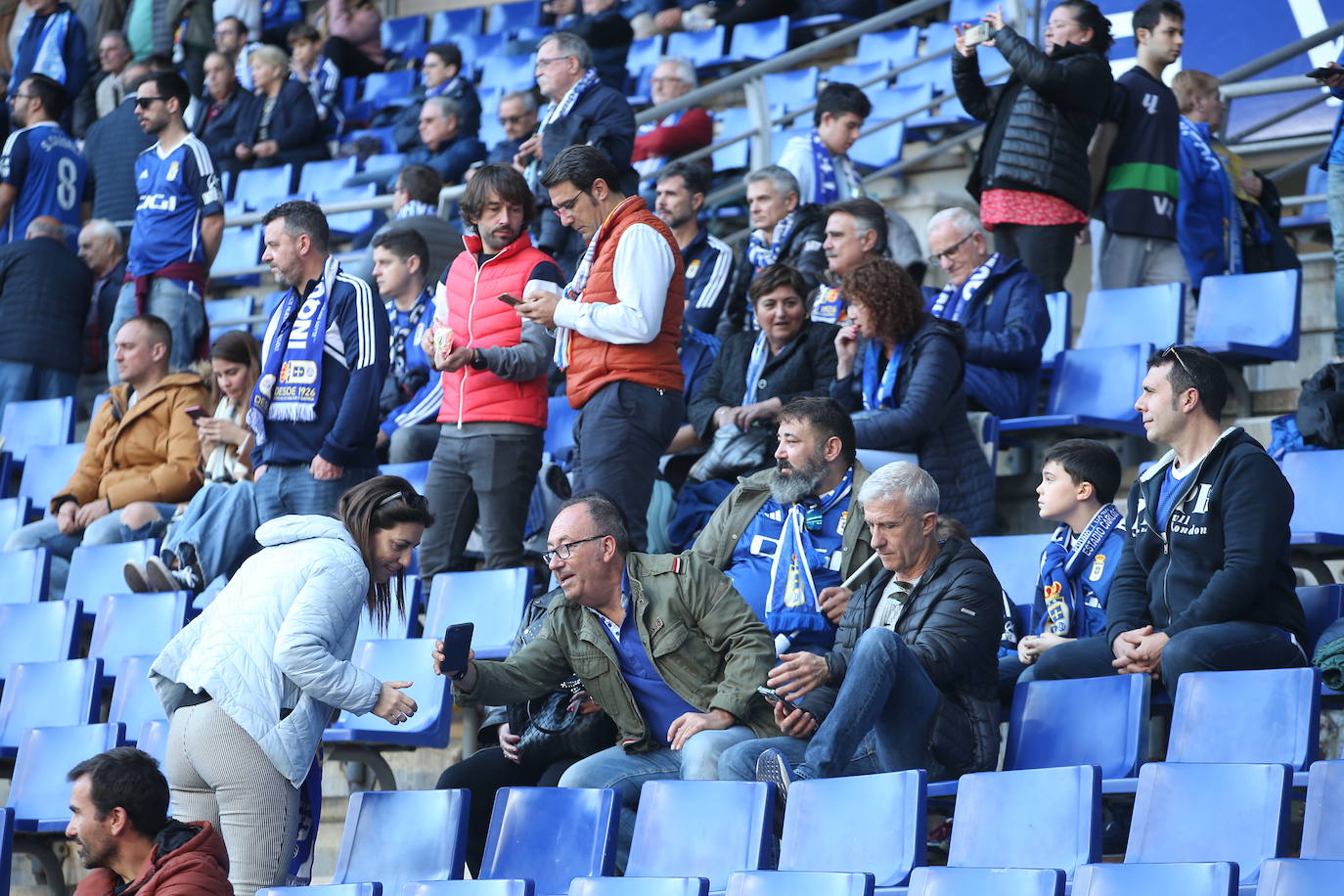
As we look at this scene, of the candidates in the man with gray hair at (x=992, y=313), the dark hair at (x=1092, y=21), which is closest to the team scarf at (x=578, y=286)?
the man with gray hair at (x=992, y=313)

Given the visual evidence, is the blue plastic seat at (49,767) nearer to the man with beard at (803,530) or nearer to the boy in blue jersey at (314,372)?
the boy in blue jersey at (314,372)

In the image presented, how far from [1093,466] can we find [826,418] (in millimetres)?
697

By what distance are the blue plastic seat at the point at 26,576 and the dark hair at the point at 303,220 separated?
184 cm

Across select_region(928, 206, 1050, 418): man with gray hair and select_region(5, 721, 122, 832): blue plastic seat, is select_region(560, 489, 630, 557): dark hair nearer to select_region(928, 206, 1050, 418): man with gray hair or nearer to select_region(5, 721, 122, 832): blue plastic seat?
select_region(5, 721, 122, 832): blue plastic seat

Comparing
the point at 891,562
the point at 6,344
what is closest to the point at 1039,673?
the point at 891,562

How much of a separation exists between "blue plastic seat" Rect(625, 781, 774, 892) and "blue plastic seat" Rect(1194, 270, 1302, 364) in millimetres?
2973

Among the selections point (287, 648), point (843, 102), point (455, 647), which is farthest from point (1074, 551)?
point (843, 102)

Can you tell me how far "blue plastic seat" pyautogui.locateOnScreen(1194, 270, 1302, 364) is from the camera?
6270mm

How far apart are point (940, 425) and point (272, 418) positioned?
78.3 inches

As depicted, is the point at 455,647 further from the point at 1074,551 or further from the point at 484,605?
the point at 1074,551

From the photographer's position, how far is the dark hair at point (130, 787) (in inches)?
157

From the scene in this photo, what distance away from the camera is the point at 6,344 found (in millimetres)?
8258

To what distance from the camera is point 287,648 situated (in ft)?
13.4

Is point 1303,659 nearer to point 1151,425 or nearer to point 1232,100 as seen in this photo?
point 1151,425
